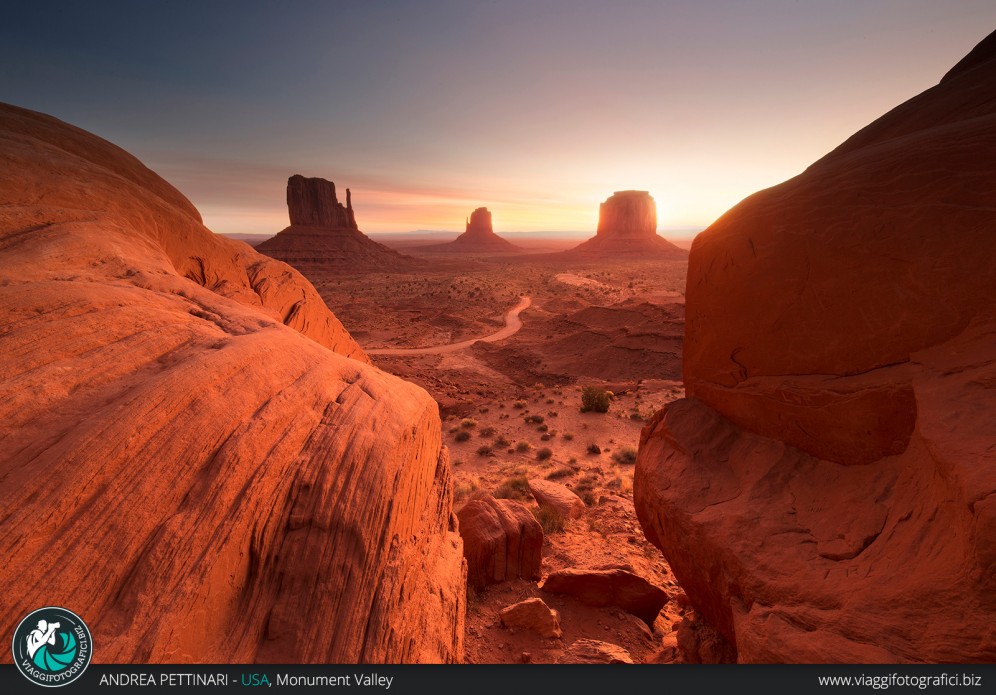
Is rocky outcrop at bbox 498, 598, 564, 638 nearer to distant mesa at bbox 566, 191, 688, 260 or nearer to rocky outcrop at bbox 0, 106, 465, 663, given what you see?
rocky outcrop at bbox 0, 106, 465, 663

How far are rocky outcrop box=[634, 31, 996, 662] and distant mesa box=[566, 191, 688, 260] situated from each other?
4146 inches

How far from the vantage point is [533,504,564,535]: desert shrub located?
8820 millimetres

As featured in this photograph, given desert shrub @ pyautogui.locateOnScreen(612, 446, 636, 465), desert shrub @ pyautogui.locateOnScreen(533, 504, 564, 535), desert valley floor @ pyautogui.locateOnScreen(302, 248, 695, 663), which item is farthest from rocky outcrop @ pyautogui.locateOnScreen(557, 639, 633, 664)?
desert shrub @ pyautogui.locateOnScreen(612, 446, 636, 465)

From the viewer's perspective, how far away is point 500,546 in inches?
275

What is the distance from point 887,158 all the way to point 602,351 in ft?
71.4

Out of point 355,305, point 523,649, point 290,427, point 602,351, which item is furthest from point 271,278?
point 355,305

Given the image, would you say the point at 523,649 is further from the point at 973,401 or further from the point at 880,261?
the point at 880,261

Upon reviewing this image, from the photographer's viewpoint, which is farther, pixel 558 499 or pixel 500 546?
pixel 558 499

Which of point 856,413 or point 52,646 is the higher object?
point 856,413

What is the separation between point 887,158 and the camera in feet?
15.1

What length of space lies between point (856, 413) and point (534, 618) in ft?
15.8

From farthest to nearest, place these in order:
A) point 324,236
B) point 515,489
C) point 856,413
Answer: point 324,236
point 515,489
point 856,413

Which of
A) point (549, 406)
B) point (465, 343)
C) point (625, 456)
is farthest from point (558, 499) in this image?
point (465, 343)

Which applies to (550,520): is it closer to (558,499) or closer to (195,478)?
(558,499)
